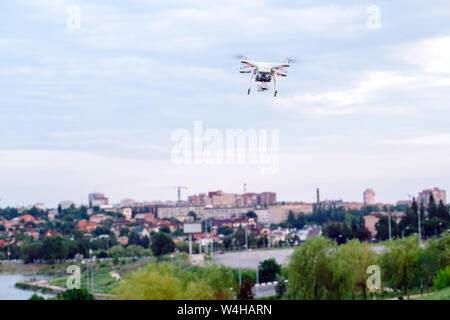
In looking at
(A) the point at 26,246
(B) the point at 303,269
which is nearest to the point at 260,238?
(A) the point at 26,246

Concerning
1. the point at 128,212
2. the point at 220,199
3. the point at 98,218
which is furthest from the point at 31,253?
the point at 220,199

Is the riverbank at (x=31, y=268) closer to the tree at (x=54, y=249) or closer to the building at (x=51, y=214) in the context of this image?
the tree at (x=54, y=249)

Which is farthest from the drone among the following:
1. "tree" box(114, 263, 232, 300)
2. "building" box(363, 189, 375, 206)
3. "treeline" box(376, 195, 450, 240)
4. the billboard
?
"building" box(363, 189, 375, 206)

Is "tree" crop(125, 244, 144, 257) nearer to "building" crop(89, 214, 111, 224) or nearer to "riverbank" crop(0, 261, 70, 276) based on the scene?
"riverbank" crop(0, 261, 70, 276)

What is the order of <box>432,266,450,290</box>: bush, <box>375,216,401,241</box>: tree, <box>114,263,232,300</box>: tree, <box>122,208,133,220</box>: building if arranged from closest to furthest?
<box>114,263,232,300</box>: tree, <box>432,266,450,290</box>: bush, <box>375,216,401,241</box>: tree, <box>122,208,133,220</box>: building

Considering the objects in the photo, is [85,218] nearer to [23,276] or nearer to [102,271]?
[23,276]

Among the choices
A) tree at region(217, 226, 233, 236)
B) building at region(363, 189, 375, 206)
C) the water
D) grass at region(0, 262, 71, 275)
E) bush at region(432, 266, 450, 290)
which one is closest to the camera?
bush at region(432, 266, 450, 290)

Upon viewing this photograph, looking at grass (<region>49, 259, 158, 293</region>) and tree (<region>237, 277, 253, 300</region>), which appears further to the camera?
grass (<region>49, 259, 158, 293</region>)

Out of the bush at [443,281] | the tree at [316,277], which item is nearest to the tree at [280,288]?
the tree at [316,277]
